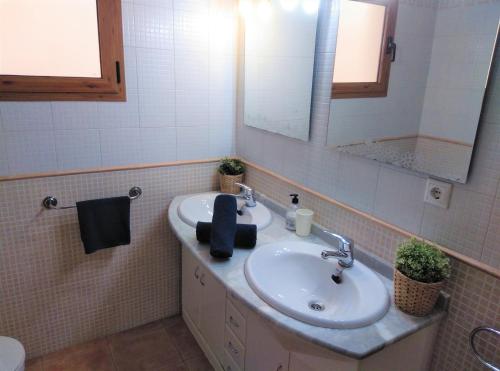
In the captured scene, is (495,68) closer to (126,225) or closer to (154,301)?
(126,225)

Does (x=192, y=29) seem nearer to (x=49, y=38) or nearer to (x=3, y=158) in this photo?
(x=49, y=38)

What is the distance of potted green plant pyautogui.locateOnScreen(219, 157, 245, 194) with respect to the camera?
2252 millimetres

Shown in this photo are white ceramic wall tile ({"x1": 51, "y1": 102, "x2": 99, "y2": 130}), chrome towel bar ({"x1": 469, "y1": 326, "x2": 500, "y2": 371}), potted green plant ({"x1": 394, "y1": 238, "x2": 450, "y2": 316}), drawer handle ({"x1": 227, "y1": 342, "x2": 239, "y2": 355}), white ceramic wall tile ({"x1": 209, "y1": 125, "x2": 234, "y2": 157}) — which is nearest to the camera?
chrome towel bar ({"x1": 469, "y1": 326, "x2": 500, "y2": 371})

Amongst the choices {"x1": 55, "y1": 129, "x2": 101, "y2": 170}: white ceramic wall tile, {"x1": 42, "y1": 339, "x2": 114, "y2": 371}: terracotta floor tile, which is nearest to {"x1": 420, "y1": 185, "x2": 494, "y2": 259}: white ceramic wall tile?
{"x1": 55, "y1": 129, "x2": 101, "y2": 170}: white ceramic wall tile

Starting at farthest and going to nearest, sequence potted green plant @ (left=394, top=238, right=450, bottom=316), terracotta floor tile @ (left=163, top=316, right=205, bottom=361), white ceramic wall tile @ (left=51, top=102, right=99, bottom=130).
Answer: terracotta floor tile @ (left=163, top=316, right=205, bottom=361) → white ceramic wall tile @ (left=51, top=102, right=99, bottom=130) → potted green plant @ (left=394, top=238, right=450, bottom=316)

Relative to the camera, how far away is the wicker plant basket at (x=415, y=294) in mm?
1183

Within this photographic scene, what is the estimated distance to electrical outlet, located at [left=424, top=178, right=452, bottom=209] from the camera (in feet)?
4.04

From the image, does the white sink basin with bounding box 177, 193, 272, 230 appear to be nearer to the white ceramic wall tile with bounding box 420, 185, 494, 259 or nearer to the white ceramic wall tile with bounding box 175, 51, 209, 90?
the white ceramic wall tile with bounding box 175, 51, 209, 90

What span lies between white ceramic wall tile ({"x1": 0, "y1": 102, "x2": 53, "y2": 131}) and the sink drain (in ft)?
4.76

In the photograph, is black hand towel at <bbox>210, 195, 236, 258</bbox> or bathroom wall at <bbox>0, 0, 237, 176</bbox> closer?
black hand towel at <bbox>210, 195, 236, 258</bbox>

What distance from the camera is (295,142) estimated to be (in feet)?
6.18

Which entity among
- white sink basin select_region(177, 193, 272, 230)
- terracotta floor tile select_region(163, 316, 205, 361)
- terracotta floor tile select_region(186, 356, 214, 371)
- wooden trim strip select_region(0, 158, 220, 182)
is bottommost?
terracotta floor tile select_region(186, 356, 214, 371)

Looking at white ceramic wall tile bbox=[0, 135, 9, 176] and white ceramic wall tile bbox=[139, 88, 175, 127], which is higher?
white ceramic wall tile bbox=[139, 88, 175, 127]

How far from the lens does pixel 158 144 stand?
211cm
